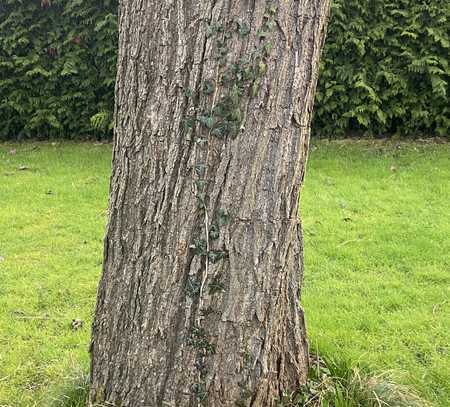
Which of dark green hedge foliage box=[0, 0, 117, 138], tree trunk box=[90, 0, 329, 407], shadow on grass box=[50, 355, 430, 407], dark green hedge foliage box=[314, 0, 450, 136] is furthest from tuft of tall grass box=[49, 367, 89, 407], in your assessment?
dark green hedge foliage box=[0, 0, 117, 138]

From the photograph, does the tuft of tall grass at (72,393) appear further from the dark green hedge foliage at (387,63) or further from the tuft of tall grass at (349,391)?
the dark green hedge foliage at (387,63)

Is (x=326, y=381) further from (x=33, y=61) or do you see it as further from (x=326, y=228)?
(x=33, y=61)

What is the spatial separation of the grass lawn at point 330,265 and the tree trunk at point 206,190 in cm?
85

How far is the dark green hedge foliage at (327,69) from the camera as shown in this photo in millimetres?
8039

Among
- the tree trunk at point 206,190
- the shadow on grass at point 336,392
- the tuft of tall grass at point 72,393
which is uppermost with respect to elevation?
the tree trunk at point 206,190

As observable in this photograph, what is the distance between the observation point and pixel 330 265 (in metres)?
4.58

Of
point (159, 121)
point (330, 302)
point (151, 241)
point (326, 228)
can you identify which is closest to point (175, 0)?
point (159, 121)

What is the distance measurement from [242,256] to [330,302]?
1959 mm

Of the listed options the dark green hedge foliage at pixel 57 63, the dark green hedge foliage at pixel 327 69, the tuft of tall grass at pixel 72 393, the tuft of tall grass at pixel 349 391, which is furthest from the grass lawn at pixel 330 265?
the dark green hedge foliage at pixel 57 63

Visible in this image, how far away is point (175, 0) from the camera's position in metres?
2.10

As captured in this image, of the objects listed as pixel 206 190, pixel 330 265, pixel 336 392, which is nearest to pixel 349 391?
pixel 336 392

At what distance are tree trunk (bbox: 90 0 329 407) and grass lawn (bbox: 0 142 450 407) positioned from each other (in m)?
0.85

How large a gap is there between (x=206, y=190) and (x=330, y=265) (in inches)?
103

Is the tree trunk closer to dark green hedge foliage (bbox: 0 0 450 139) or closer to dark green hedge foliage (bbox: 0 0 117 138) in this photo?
dark green hedge foliage (bbox: 0 0 450 139)
